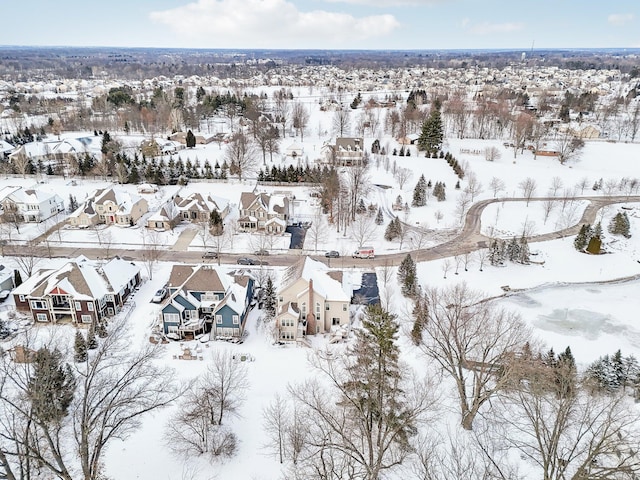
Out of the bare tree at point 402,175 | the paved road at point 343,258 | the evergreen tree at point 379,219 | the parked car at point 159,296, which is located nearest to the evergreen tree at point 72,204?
the paved road at point 343,258

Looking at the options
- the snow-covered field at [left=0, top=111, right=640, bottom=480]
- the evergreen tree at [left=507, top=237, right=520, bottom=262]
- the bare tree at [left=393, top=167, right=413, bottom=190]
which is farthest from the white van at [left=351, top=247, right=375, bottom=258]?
the bare tree at [left=393, top=167, right=413, bottom=190]

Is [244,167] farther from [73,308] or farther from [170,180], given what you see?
[73,308]

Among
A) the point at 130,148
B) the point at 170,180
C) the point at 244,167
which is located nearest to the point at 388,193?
the point at 244,167

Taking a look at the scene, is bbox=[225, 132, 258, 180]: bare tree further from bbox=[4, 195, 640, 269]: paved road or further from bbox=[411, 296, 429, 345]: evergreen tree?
bbox=[411, 296, 429, 345]: evergreen tree

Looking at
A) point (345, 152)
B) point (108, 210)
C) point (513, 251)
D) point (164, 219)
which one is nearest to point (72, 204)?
point (108, 210)

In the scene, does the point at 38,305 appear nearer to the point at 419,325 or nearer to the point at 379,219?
the point at 419,325
